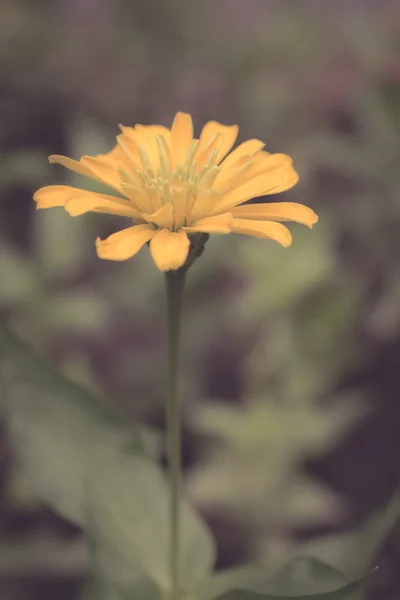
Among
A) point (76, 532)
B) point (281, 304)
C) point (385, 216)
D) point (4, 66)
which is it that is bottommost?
point (76, 532)

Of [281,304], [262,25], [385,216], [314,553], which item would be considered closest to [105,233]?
[281,304]

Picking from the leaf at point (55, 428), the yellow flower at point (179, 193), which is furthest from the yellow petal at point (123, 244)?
the leaf at point (55, 428)

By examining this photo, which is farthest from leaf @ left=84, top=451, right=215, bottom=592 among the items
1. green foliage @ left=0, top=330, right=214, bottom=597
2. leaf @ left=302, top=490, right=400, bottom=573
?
leaf @ left=302, top=490, right=400, bottom=573

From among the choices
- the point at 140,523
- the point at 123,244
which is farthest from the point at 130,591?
the point at 123,244

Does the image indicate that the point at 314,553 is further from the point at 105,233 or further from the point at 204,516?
the point at 105,233

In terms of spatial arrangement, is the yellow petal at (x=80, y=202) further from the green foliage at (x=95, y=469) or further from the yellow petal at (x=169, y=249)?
the green foliage at (x=95, y=469)
